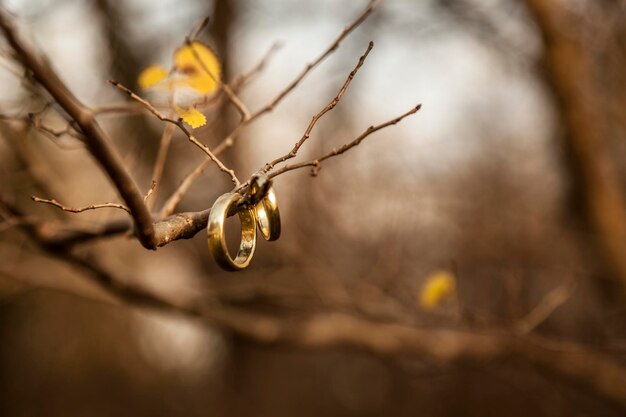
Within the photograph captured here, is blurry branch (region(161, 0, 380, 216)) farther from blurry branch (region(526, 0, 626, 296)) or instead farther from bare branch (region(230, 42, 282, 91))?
blurry branch (region(526, 0, 626, 296))

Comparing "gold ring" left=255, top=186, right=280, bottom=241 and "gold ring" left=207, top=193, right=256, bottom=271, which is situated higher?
"gold ring" left=255, top=186, right=280, bottom=241

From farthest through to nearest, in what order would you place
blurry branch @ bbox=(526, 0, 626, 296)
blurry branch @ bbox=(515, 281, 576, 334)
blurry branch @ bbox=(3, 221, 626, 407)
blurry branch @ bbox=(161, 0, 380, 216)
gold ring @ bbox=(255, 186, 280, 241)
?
blurry branch @ bbox=(526, 0, 626, 296) → blurry branch @ bbox=(3, 221, 626, 407) → blurry branch @ bbox=(515, 281, 576, 334) → blurry branch @ bbox=(161, 0, 380, 216) → gold ring @ bbox=(255, 186, 280, 241)

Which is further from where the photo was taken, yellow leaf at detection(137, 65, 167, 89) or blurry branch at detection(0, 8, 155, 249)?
yellow leaf at detection(137, 65, 167, 89)

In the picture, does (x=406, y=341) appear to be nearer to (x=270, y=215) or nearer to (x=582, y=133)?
(x=582, y=133)

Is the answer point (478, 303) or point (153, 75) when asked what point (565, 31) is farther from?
point (478, 303)

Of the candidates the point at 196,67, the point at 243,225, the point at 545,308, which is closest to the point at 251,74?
the point at 196,67

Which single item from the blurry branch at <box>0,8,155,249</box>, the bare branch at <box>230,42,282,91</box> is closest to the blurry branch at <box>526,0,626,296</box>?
the bare branch at <box>230,42,282,91</box>
